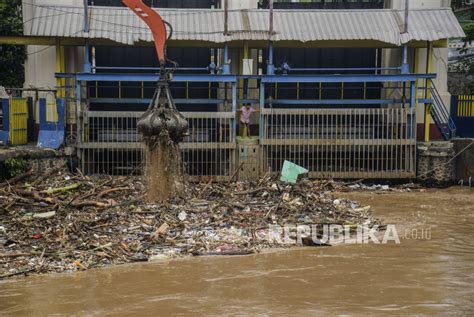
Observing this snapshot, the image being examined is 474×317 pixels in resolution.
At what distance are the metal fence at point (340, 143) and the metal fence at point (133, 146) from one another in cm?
110

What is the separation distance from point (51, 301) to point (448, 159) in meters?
12.6

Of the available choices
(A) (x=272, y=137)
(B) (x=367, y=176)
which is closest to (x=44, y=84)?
(A) (x=272, y=137)

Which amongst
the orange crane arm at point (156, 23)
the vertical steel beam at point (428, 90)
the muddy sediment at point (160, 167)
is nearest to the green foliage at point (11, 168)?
the muddy sediment at point (160, 167)

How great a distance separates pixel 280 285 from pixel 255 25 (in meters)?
11.3

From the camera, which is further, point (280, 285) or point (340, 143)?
point (340, 143)

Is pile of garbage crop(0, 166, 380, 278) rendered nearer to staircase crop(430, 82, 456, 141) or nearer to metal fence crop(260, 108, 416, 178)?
metal fence crop(260, 108, 416, 178)

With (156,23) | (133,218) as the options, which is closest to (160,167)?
(133,218)

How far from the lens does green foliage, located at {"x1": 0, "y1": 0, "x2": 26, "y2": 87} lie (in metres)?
19.8

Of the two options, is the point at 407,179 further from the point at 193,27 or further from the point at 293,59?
the point at 193,27

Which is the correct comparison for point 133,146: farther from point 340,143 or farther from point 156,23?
point 340,143

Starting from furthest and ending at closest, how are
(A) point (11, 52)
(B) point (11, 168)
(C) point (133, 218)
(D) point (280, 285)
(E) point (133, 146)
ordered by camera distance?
1. (A) point (11, 52)
2. (E) point (133, 146)
3. (B) point (11, 168)
4. (C) point (133, 218)
5. (D) point (280, 285)

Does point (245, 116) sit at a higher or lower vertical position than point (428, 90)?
lower

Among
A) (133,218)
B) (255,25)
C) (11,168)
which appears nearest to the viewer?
(133,218)

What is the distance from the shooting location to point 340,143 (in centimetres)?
1748
